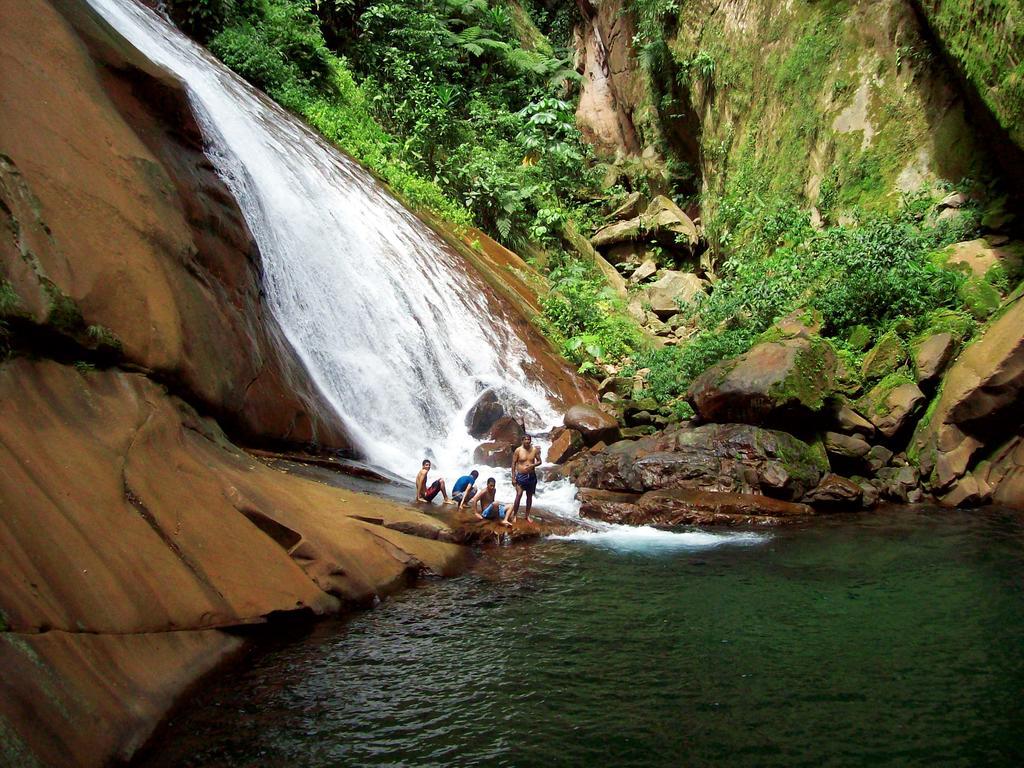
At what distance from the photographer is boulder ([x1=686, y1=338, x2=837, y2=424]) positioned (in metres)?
11.2

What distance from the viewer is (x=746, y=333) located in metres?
14.4

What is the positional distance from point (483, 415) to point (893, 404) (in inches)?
270

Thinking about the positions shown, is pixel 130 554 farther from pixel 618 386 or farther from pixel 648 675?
pixel 618 386

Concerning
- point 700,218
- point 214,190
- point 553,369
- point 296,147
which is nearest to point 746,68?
point 700,218

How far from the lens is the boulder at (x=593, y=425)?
42.9 ft

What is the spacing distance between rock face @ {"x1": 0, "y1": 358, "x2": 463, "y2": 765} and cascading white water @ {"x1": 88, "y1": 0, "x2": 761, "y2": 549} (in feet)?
13.9

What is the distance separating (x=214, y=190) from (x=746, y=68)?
51.8 feet

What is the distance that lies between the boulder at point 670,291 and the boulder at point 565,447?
28.6 ft

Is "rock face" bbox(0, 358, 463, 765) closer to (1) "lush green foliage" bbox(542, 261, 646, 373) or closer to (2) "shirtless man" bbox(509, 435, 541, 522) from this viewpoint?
(2) "shirtless man" bbox(509, 435, 541, 522)

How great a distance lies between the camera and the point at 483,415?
1321 cm

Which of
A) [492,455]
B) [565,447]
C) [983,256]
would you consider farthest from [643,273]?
[492,455]

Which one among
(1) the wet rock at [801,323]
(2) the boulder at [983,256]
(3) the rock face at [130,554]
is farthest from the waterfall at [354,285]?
(2) the boulder at [983,256]

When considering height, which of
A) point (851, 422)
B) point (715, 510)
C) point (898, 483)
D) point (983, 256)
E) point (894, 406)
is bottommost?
point (715, 510)

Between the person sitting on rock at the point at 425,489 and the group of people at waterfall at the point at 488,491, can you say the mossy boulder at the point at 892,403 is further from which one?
the person sitting on rock at the point at 425,489
